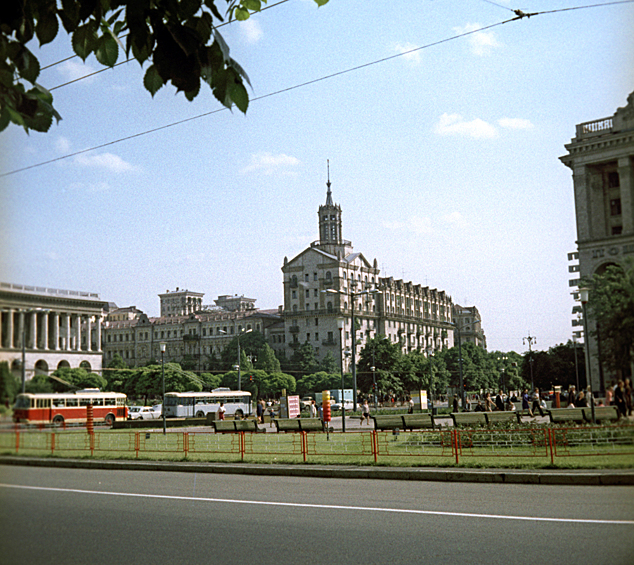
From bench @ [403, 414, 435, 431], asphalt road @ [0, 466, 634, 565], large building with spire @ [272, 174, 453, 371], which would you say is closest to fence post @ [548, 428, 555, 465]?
asphalt road @ [0, 466, 634, 565]

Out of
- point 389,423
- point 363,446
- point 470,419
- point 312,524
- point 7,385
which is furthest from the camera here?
point 389,423

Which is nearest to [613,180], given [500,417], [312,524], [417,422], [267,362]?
[312,524]

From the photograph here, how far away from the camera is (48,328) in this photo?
1.87m

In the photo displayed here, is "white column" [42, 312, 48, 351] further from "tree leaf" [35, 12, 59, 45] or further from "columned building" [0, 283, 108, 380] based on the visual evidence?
"tree leaf" [35, 12, 59, 45]

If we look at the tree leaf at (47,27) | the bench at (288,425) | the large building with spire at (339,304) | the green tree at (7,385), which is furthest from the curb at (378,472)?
the large building with spire at (339,304)

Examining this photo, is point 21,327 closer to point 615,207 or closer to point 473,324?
point 615,207

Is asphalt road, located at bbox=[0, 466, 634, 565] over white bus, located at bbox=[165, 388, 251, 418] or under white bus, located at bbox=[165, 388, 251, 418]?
over

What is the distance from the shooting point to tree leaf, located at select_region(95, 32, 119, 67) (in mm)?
2211

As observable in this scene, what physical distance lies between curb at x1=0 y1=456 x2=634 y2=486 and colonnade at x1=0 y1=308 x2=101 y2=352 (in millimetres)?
7743

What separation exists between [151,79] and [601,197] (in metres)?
1.39

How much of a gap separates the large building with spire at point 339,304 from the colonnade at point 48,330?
289 ft

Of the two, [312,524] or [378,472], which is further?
[378,472]

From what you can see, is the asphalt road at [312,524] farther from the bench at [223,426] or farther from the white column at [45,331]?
the bench at [223,426]

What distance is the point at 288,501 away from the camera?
421 inches
